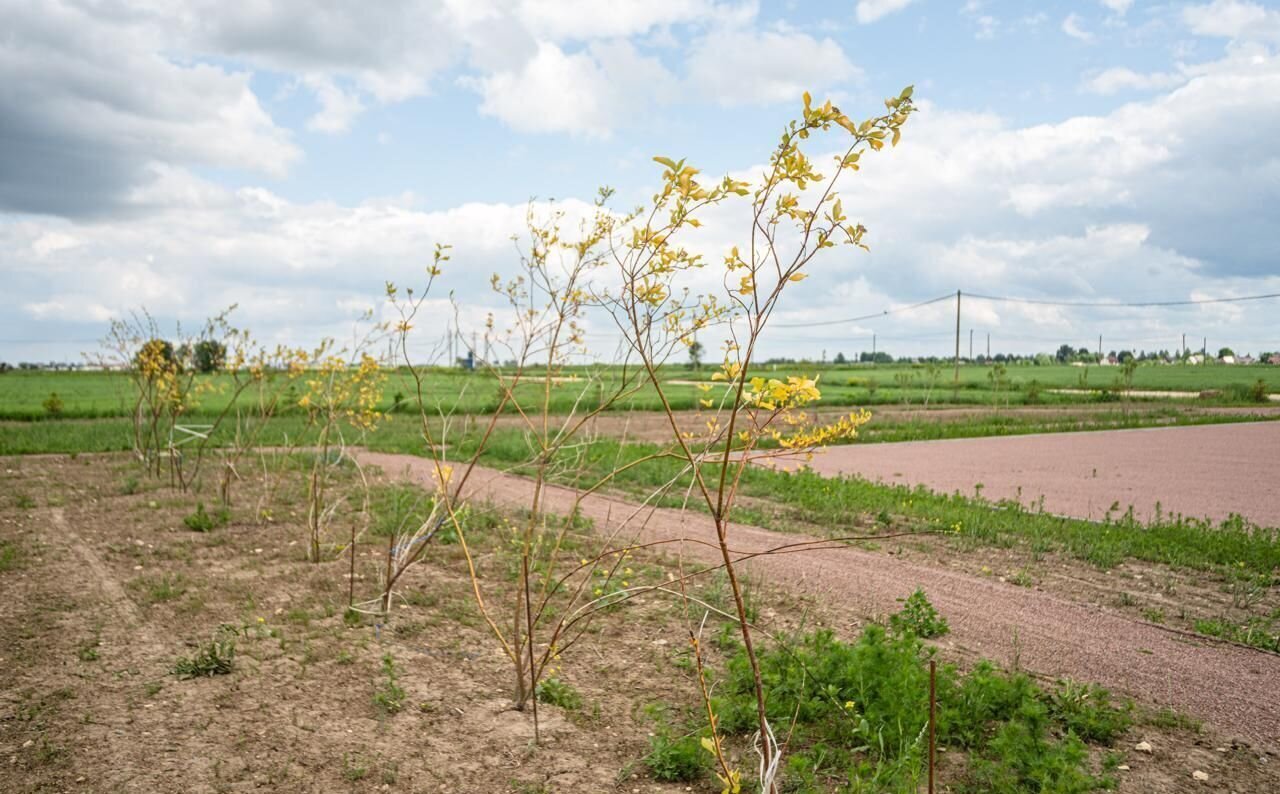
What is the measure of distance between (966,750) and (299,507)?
7143mm

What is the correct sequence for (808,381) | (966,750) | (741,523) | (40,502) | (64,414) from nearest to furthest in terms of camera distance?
(808,381) → (966,750) → (741,523) → (40,502) → (64,414)

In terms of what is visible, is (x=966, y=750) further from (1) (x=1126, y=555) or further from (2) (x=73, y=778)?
(1) (x=1126, y=555)

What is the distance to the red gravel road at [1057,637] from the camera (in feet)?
13.3

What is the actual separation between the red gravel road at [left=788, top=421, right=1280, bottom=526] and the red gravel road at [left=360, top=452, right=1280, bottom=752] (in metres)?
1.46

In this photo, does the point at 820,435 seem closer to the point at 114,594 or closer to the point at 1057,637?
the point at 1057,637

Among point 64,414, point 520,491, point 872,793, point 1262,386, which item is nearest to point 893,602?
point 872,793

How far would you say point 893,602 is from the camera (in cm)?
551

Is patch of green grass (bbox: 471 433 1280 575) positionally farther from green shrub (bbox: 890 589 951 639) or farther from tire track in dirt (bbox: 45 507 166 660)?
tire track in dirt (bbox: 45 507 166 660)

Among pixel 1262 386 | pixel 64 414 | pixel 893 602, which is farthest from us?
pixel 1262 386

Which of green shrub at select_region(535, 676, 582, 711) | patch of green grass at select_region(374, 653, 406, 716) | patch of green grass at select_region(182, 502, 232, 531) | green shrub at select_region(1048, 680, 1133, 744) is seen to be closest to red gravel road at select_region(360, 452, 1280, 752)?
green shrub at select_region(1048, 680, 1133, 744)

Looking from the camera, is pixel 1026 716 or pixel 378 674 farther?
pixel 378 674

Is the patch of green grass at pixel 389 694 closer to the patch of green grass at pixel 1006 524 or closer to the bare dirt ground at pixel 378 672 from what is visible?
the bare dirt ground at pixel 378 672

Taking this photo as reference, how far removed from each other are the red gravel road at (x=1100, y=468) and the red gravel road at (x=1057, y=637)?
57.7 inches

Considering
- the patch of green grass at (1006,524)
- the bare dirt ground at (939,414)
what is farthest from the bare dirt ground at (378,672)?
the bare dirt ground at (939,414)
